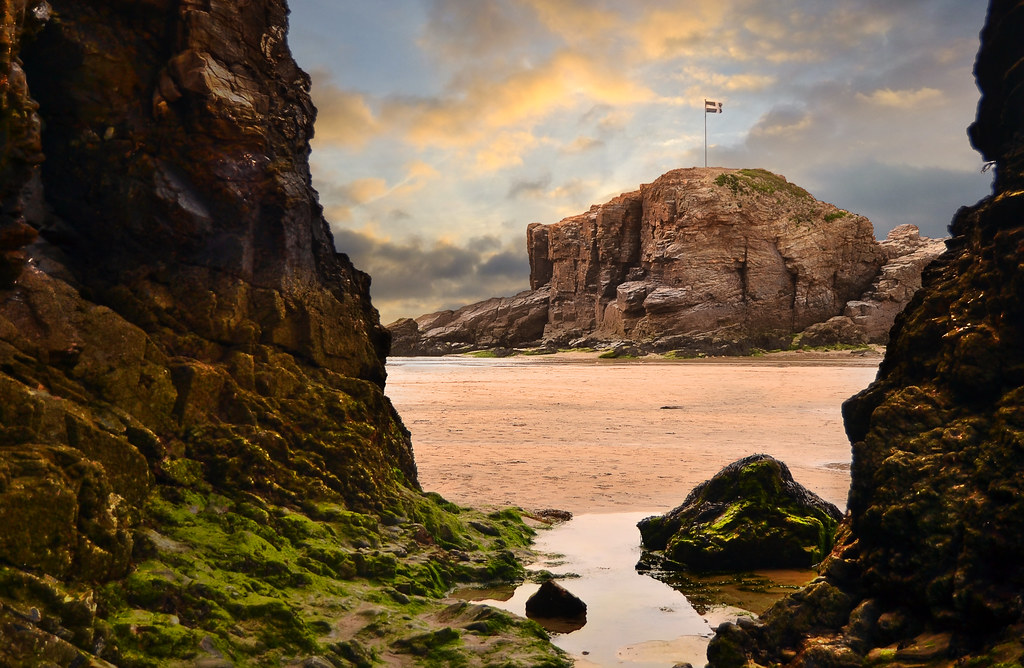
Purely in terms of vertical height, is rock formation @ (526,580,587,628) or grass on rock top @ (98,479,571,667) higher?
grass on rock top @ (98,479,571,667)

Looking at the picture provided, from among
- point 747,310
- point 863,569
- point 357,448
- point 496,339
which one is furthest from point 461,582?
point 496,339

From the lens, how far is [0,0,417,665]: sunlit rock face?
4.19 meters

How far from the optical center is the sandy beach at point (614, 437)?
34.7 feet

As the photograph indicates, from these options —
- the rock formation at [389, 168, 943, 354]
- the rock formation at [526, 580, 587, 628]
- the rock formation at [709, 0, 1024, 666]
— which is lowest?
the rock formation at [526, 580, 587, 628]

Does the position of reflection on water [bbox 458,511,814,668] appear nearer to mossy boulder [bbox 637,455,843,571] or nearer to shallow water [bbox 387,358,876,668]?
shallow water [bbox 387,358,876,668]

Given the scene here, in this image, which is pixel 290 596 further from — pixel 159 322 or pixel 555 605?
pixel 159 322

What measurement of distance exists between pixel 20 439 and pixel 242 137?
10.8 feet

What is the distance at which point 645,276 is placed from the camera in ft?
239

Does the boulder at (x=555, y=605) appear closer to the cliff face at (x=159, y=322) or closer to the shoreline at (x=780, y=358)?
the cliff face at (x=159, y=322)

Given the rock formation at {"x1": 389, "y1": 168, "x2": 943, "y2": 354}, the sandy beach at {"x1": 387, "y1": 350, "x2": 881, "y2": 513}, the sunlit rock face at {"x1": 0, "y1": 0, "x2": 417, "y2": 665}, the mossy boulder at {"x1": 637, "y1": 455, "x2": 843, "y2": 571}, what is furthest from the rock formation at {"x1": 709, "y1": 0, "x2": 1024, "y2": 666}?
the rock formation at {"x1": 389, "y1": 168, "x2": 943, "y2": 354}

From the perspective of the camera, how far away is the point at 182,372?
5801 millimetres

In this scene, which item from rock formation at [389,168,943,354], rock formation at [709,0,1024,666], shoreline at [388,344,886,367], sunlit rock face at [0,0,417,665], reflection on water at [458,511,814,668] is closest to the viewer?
rock formation at [709,0,1024,666]

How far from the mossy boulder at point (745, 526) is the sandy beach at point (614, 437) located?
59.7 inches

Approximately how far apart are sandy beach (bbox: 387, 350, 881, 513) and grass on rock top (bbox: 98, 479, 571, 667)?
3.53 meters
